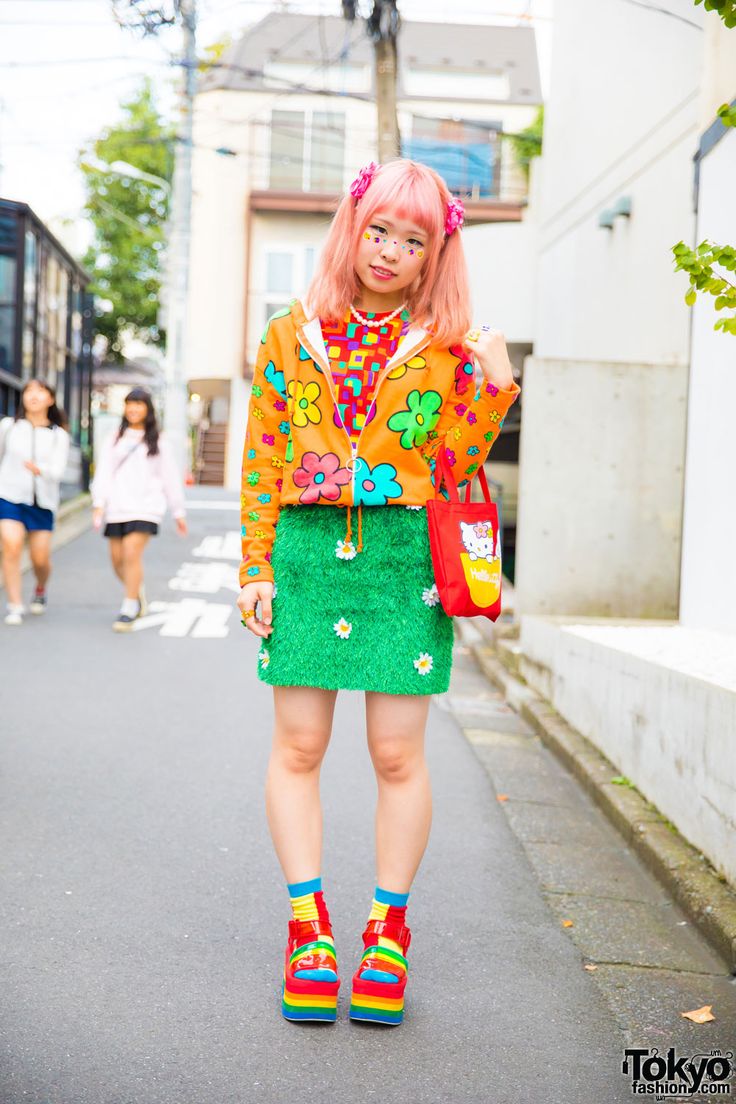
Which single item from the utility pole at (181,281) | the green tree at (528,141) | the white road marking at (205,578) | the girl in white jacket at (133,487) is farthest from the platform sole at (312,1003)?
the green tree at (528,141)

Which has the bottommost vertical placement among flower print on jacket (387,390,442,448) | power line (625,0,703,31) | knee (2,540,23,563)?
knee (2,540,23,563)

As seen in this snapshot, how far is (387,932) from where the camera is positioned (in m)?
2.99

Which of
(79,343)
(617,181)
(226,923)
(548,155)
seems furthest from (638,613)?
(79,343)

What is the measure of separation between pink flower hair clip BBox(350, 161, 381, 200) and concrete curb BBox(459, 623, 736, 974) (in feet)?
7.34

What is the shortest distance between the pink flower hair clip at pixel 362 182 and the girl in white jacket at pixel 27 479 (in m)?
6.47

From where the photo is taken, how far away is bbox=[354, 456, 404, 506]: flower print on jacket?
2.90m

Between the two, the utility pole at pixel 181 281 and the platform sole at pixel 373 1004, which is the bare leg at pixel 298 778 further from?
the utility pole at pixel 181 281

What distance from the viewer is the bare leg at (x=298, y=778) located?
3.02 m

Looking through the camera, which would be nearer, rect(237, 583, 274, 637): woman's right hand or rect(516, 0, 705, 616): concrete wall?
rect(237, 583, 274, 637): woman's right hand

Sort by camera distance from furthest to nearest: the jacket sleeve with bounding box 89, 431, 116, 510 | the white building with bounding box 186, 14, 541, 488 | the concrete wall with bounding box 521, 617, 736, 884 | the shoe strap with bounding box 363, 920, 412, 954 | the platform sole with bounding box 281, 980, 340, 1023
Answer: the white building with bounding box 186, 14, 541, 488 → the jacket sleeve with bounding box 89, 431, 116, 510 → the concrete wall with bounding box 521, 617, 736, 884 → the shoe strap with bounding box 363, 920, 412, 954 → the platform sole with bounding box 281, 980, 340, 1023

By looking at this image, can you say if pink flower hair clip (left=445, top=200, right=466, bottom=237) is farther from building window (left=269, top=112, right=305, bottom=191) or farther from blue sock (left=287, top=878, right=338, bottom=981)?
building window (left=269, top=112, right=305, bottom=191)

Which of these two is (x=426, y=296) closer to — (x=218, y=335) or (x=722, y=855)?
(x=722, y=855)

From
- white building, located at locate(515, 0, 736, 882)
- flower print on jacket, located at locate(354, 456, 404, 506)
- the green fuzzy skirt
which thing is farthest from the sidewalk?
flower print on jacket, located at locate(354, 456, 404, 506)

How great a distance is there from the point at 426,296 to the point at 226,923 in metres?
1.83
